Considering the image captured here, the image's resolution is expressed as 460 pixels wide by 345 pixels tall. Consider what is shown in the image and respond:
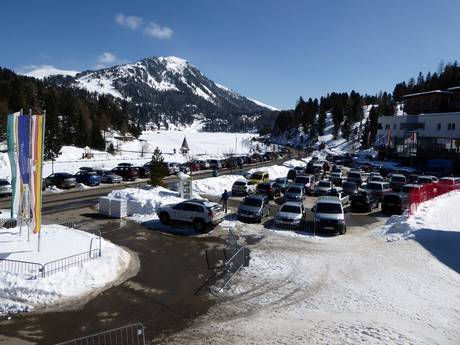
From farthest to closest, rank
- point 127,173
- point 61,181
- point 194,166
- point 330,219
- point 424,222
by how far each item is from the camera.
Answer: point 194,166 → point 127,173 → point 61,181 → point 424,222 → point 330,219

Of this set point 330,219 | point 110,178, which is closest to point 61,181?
point 110,178

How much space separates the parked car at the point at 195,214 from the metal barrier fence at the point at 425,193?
12518 millimetres

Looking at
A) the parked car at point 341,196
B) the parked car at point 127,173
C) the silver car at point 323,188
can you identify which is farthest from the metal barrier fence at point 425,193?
the parked car at point 127,173

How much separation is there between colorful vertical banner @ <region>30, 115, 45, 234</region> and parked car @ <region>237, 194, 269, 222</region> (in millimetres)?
12586

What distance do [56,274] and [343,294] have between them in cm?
988

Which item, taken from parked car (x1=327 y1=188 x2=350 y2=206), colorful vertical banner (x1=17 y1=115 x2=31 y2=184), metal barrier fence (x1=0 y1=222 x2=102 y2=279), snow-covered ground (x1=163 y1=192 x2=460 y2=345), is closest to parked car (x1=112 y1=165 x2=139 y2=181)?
parked car (x1=327 y1=188 x2=350 y2=206)

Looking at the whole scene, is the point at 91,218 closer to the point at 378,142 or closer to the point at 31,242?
the point at 31,242

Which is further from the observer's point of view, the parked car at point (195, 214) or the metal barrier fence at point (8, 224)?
the parked car at point (195, 214)

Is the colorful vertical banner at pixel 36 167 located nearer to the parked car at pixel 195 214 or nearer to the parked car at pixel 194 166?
the parked car at pixel 195 214

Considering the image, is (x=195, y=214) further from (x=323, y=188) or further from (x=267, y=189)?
(x=323, y=188)

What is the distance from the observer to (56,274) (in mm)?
13422

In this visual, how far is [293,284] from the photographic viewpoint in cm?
1425

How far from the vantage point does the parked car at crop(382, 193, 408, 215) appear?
27.6m

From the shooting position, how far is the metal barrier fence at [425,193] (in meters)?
25.7
